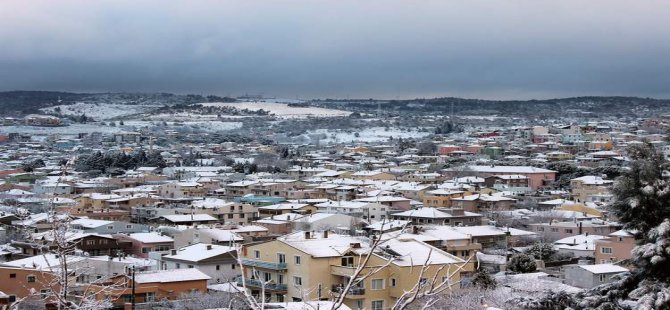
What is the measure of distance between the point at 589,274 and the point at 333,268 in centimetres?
605

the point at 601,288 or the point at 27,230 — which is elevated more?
the point at 27,230

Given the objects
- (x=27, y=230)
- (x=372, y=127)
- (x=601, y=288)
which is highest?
(x=27, y=230)

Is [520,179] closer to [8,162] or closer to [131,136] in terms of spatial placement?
[8,162]

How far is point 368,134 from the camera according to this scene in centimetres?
15375

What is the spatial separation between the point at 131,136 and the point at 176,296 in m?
106

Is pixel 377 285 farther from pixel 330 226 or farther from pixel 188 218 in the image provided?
pixel 188 218

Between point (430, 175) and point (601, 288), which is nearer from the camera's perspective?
point (601, 288)

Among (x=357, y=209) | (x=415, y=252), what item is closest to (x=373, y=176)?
(x=357, y=209)

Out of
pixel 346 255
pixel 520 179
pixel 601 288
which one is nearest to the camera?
pixel 601 288

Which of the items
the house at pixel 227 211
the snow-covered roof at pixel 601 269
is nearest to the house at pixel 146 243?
the house at pixel 227 211

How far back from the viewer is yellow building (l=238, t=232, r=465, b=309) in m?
19.8

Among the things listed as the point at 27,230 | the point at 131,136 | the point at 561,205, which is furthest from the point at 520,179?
the point at 131,136

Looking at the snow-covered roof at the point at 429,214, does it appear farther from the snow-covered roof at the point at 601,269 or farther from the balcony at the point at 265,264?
the balcony at the point at 265,264

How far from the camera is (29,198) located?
48438 mm
